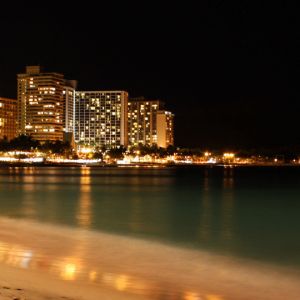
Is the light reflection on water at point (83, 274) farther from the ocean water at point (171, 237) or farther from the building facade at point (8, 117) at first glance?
the building facade at point (8, 117)

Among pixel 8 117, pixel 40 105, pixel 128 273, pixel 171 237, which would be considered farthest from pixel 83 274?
pixel 8 117

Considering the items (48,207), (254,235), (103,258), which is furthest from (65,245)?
(48,207)

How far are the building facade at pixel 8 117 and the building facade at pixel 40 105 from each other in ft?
9.24

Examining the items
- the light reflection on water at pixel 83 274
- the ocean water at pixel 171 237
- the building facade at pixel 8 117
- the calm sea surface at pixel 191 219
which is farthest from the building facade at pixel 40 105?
the light reflection on water at pixel 83 274

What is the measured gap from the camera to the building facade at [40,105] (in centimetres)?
17988

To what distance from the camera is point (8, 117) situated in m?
190

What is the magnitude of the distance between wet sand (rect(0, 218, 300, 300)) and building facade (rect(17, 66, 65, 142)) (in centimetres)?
16503

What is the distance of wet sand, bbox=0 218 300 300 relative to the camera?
9719 millimetres

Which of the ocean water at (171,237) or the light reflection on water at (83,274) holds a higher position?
the light reflection on water at (83,274)

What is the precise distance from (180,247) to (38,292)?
292 inches

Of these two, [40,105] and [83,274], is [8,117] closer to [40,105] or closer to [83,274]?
[40,105]

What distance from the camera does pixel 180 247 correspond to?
53.1 ft

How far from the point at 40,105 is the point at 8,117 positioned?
14692 mm

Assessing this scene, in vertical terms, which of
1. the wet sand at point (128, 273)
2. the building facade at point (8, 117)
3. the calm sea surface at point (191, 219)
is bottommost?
the calm sea surface at point (191, 219)
